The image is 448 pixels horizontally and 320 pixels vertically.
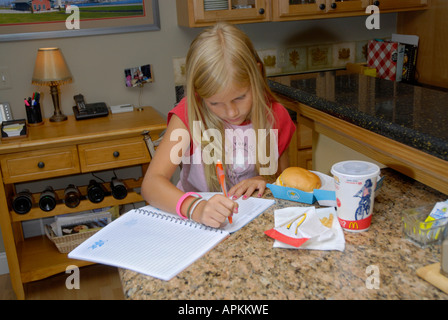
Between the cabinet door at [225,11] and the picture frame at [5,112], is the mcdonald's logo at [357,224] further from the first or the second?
the picture frame at [5,112]

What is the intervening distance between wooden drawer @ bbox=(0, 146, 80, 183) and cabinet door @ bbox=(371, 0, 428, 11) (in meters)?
1.78

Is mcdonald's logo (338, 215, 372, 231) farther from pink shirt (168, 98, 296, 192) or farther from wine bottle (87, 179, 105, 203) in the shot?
wine bottle (87, 179, 105, 203)

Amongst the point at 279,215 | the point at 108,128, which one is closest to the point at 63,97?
the point at 108,128

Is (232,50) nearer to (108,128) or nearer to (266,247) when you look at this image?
(266,247)

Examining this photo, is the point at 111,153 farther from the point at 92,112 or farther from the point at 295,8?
the point at 295,8

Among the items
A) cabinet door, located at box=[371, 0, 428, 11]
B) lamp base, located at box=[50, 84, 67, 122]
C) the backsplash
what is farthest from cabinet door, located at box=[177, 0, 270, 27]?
lamp base, located at box=[50, 84, 67, 122]

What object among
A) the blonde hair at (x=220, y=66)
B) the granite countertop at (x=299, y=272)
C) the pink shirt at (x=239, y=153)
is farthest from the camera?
the pink shirt at (x=239, y=153)

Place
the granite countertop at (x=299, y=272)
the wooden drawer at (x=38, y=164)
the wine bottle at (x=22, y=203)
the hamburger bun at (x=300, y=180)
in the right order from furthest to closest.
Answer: the wine bottle at (x=22, y=203) → the wooden drawer at (x=38, y=164) → the hamburger bun at (x=300, y=180) → the granite countertop at (x=299, y=272)

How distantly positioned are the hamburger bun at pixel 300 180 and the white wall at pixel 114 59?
1.68 metres

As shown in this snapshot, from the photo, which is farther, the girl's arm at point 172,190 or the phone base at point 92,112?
the phone base at point 92,112

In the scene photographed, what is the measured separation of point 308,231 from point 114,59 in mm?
1937

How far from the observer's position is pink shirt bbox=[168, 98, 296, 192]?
142 cm

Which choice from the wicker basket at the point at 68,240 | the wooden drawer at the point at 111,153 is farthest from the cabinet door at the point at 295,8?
the wicker basket at the point at 68,240

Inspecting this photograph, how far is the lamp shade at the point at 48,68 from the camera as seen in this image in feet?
7.25
